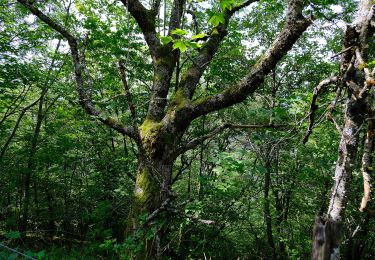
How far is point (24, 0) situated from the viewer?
356cm

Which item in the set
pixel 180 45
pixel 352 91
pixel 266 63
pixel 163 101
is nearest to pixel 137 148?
pixel 163 101

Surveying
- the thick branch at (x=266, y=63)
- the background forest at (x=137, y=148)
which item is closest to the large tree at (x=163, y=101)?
the thick branch at (x=266, y=63)

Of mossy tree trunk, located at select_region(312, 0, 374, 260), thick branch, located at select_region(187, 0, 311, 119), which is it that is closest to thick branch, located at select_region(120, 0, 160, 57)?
thick branch, located at select_region(187, 0, 311, 119)

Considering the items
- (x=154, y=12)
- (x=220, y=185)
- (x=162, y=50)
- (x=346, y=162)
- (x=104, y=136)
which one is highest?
(x=154, y=12)

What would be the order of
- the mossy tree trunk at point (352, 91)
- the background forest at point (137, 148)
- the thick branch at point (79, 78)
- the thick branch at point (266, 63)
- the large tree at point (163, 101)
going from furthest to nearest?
the background forest at point (137, 148) < the thick branch at point (79, 78) < the large tree at point (163, 101) < the thick branch at point (266, 63) < the mossy tree trunk at point (352, 91)

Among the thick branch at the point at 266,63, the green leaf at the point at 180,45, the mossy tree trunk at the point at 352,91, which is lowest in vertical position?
the mossy tree trunk at the point at 352,91

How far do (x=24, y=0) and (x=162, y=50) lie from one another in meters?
2.01

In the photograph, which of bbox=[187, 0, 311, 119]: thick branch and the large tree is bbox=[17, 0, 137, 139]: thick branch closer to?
the large tree

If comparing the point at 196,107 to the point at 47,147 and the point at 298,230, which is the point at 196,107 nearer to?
the point at 47,147

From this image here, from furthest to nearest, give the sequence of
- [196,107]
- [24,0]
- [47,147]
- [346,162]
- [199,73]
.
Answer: [47,147] < [199,73] < [196,107] < [24,0] < [346,162]

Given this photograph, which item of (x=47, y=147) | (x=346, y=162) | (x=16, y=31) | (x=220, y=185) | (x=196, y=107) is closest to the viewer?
(x=346, y=162)

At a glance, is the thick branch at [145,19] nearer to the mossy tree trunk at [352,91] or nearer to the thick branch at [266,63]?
the thick branch at [266,63]

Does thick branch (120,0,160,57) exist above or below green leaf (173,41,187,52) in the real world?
above

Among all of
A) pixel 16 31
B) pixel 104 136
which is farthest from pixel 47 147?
pixel 16 31
